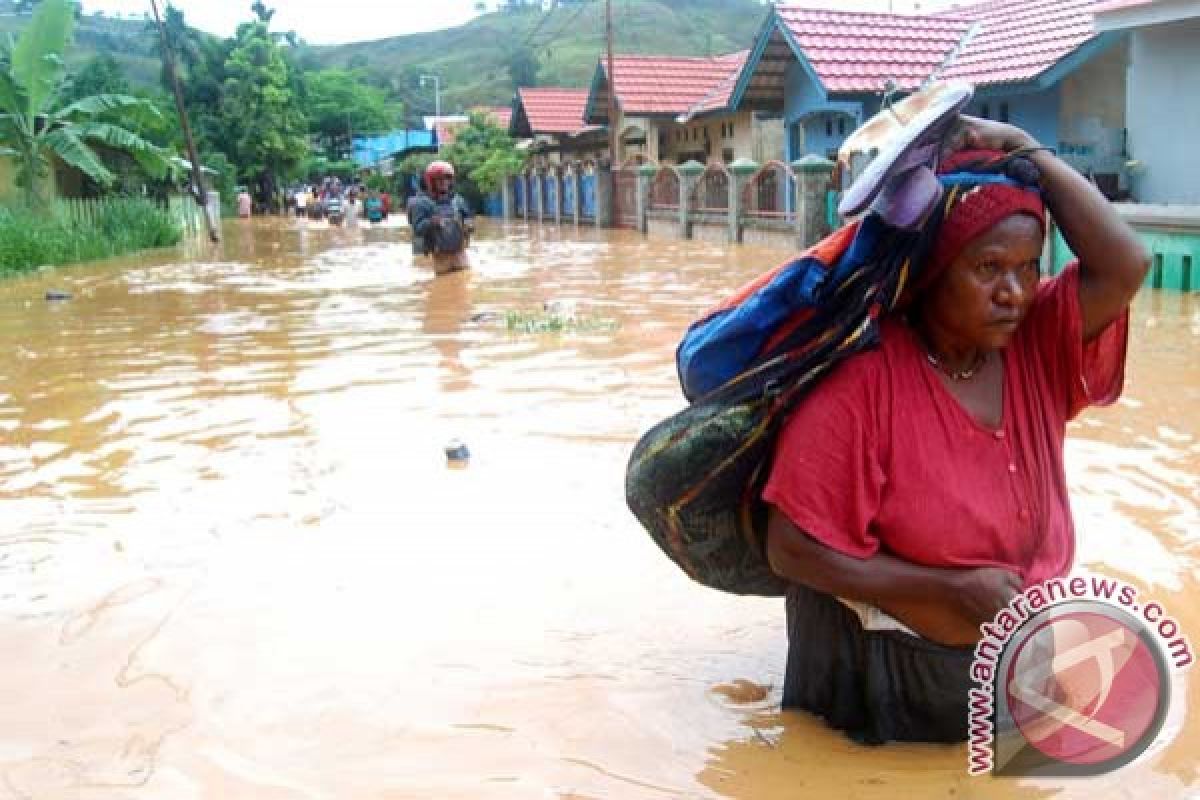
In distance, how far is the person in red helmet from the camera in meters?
12.2

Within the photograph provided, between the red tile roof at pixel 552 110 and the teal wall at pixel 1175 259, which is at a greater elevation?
the red tile roof at pixel 552 110

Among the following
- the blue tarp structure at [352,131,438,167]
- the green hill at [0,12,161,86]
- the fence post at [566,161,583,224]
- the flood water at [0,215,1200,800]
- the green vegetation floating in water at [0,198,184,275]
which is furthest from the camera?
the green hill at [0,12,161,86]

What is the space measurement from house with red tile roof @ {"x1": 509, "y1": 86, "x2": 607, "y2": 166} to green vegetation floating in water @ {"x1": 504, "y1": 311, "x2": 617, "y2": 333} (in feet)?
78.1

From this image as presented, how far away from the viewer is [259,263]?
19766 mm

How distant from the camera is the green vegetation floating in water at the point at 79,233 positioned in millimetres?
18266

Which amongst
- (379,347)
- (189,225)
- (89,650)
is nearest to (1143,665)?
(89,650)

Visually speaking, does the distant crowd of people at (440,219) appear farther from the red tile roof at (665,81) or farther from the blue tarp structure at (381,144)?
the blue tarp structure at (381,144)

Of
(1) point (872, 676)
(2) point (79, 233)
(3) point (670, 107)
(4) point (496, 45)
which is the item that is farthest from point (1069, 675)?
(4) point (496, 45)

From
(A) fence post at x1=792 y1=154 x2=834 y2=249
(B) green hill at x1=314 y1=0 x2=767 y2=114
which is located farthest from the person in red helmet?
(B) green hill at x1=314 y1=0 x2=767 y2=114

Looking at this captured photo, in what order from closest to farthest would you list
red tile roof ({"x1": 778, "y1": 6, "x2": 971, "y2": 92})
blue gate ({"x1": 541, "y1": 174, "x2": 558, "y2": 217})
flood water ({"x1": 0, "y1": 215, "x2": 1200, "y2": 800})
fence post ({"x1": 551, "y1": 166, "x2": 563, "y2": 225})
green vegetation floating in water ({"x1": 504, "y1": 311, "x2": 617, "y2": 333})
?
flood water ({"x1": 0, "y1": 215, "x2": 1200, "y2": 800})
green vegetation floating in water ({"x1": 504, "y1": 311, "x2": 617, "y2": 333})
red tile roof ({"x1": 778, "y1": 6, "x2": 971, "y2": 92})
fence post ({"x1": 551, "y1": 166, "x2": 563, "y2": 225})
blue gate ({"x1": 541, "y1": 174, "x2": 558, "y2": 217})

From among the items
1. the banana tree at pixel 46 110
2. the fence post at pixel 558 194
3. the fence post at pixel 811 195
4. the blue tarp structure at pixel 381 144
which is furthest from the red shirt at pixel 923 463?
the blue tarp structure at pixel 381 144

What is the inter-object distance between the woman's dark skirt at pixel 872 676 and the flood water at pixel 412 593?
0.20 ft

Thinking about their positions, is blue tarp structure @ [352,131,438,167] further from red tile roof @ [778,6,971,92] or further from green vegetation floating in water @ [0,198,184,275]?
red tile roof @ [778,6,971,92]

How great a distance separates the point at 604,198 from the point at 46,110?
482 inches
